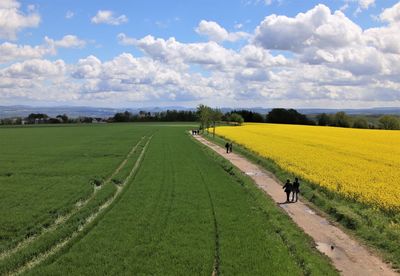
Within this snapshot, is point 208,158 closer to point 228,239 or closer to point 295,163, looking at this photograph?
point 295,163

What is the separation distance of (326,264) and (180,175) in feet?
58.6

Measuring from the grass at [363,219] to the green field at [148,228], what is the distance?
234 cm

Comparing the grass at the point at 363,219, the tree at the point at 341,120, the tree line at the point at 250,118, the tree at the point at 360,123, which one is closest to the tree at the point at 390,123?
the tree line at the point at 250,118

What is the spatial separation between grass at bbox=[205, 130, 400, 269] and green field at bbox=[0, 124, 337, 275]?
2.34 meters

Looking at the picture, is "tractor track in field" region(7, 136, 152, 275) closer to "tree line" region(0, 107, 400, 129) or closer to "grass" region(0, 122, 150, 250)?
"grass" region(0, 122, 150, 250)

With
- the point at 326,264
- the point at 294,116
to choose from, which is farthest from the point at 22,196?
the point at 294,116

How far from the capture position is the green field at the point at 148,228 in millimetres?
12586

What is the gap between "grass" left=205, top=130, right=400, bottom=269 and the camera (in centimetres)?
1493

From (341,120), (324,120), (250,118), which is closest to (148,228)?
(341,120)

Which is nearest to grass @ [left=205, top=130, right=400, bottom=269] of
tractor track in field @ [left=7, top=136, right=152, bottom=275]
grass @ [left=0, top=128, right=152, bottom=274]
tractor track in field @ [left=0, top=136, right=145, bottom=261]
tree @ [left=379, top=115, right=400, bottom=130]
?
tractor track in field @ [left=7, top=136, right=152, bottom=275]

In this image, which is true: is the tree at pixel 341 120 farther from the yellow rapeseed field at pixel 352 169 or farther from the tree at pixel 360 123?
the yellow rapeseed field at pixel 352 169

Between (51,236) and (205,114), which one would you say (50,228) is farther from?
(205,114)

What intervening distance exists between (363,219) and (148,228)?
9.00m

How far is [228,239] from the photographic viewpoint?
15.0m
